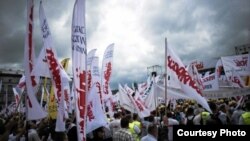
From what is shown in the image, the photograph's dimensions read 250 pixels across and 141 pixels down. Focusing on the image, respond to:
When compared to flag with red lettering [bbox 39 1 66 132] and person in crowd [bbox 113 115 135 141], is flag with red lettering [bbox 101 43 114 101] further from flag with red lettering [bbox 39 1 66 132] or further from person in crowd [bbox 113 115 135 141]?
person in crowd [bbox 113 115 135 141]

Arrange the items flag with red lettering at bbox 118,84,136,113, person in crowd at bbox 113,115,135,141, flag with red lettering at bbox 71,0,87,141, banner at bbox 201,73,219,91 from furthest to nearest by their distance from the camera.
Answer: banner at bbox 201,73,219,91, flag with red lettering at bbox 118,84,136,113, person in crowd at bbox 113,115,135,141, flag with red lettering at bbox 71,0,87,141

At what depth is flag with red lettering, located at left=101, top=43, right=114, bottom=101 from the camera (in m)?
14.8

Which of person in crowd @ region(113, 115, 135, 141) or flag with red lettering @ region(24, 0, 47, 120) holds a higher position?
flag with red lettering @ region(24, 0, 47, 120)

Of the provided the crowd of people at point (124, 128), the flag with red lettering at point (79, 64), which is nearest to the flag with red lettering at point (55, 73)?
the crowd of people at point (124, 128)

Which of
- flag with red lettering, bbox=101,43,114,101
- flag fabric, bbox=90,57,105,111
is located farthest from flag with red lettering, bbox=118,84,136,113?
flag fabric, bbox=90,57,105,111

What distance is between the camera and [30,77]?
806cm

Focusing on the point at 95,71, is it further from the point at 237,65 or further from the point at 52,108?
the point at 237,65

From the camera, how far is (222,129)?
5.36m

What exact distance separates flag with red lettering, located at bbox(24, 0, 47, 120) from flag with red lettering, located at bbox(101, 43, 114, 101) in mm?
6534

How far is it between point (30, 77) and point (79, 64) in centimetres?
178

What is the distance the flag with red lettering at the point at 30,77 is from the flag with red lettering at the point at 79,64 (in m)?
1.65

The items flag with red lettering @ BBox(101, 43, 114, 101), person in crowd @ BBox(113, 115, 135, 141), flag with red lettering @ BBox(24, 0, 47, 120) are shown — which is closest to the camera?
person in crowd @ BBox(113, 115, 135, 141)

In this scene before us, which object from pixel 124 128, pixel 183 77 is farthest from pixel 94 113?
pixel 183 77

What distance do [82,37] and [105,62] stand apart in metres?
8.98
